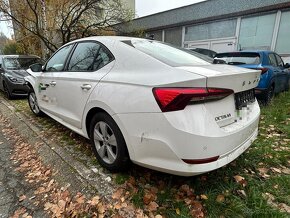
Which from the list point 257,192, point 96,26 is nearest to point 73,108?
point 257,192

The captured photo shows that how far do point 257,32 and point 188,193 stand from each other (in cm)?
1041

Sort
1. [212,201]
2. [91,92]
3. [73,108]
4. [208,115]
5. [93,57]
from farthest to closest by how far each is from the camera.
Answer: [73,108] → [93,57] → [91,92] → [212,201] → [208,115]

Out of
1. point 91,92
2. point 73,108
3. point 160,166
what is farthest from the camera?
point 73,108

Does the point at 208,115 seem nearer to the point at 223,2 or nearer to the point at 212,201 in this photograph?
the point at 212,201

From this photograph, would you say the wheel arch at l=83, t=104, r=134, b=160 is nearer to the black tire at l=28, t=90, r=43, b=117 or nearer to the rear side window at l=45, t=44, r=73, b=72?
the rear side window at l=45, t=44, r=73, b=72

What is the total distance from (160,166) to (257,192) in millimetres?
1063

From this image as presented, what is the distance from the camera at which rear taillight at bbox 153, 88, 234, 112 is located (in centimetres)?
178

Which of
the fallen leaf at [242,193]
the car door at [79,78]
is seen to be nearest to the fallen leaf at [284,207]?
the fallen leaf at [242,193]

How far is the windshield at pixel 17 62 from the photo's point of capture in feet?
24.9

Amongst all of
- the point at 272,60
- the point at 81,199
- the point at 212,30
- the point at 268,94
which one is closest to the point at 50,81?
the point at 81,199

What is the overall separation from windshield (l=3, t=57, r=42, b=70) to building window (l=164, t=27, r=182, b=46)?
8.71 m

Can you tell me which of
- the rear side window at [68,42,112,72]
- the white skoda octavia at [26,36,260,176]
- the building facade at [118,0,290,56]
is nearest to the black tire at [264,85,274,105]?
the white skoda octavia at [26,36,260,176]

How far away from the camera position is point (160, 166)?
2.02m

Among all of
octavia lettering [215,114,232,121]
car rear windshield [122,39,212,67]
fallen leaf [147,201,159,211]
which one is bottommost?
fallen leaf [147,201,159,211]
